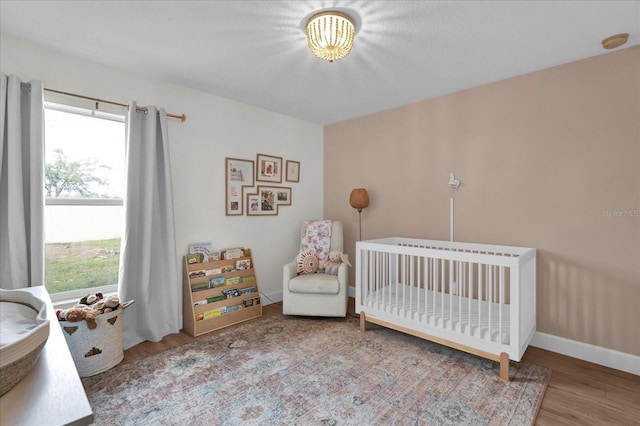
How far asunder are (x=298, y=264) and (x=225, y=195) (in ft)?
3.59

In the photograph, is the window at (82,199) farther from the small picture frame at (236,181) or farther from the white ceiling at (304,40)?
the small picture frame at (236,181)

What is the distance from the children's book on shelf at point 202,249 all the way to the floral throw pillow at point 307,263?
0.94m

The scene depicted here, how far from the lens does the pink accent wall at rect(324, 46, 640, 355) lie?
7.19ft

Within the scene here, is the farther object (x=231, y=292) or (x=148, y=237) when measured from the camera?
(x=231, y=292)

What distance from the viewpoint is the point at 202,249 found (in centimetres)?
308

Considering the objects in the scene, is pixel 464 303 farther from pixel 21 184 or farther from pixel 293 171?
pixel 21 184

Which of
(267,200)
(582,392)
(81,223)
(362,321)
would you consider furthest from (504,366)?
(81,223)

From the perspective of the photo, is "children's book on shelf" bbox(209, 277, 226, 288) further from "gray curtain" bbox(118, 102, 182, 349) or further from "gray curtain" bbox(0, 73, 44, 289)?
"gray curtain" bbox(0, 73, 44, 289)

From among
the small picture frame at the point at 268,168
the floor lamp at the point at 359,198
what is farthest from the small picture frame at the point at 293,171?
the floor lamp at the point at 359,198

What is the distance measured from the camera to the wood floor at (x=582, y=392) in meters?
1.71

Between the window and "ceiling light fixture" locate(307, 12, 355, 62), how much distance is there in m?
1.93

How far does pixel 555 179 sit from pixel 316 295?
2326 millimetres

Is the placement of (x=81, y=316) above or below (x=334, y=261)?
below

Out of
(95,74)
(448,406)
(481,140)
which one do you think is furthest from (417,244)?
(95,74)
